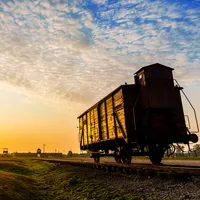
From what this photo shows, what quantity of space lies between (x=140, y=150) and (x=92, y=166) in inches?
159

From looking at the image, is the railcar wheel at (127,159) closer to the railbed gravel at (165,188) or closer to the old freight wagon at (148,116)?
the old freight wagon at (148,116)

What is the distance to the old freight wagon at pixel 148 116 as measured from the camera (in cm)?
1330

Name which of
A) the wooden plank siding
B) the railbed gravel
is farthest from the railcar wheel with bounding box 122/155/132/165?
the railbed gravel

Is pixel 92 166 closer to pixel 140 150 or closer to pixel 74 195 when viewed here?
pixel 140 150

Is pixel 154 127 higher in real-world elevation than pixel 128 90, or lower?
lower

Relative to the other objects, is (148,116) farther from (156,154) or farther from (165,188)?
(165,188)

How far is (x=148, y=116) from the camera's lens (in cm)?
1341

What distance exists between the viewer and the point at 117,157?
16.0 m

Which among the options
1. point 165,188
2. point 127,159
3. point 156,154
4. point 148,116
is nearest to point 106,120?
point 127,159

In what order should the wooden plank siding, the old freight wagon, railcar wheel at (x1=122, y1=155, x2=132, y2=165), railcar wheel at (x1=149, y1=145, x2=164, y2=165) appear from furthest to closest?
railcar wheel at (x1=149, y1=145, x2=164, y2=165) → the wooden plank siding → railcar wheel at (x1=122, y1=155, x2=132, y2=165) → the old freight wagon

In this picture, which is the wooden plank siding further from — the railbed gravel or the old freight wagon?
the railbed gravel

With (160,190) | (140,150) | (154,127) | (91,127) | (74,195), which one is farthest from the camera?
(91,127)

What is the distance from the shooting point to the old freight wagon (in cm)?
1330

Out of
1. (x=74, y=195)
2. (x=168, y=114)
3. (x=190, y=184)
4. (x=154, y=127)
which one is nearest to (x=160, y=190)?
(x=190, y=184)
